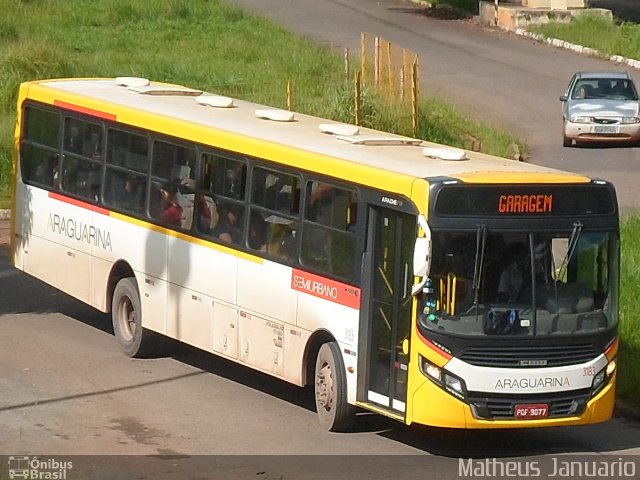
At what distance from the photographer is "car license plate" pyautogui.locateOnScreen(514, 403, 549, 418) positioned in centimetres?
1283

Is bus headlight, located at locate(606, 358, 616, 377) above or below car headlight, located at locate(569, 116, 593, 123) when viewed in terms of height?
above

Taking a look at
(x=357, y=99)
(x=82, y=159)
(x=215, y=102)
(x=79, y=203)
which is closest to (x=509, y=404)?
(x=215, y=102)

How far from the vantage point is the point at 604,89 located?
34.0 m

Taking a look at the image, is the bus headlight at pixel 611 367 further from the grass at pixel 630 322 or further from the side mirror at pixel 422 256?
the grass at pixel 630 322

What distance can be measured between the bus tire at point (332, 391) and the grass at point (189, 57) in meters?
15.2

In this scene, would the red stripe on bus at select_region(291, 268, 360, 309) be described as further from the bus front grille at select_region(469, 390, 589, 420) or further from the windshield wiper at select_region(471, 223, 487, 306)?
the bus front grille at select_region(469, 390, 589, 420)

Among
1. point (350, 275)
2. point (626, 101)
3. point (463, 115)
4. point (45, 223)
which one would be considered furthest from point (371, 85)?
point (350, 275)

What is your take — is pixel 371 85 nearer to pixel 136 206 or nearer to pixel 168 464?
pixel 136 206

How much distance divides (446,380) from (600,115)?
2087 cm

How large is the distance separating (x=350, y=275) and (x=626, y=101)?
68.8 ft

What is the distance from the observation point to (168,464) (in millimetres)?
12648

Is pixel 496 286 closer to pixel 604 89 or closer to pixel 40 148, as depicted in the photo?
pixel 40 148

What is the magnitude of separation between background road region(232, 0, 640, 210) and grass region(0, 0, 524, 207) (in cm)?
168

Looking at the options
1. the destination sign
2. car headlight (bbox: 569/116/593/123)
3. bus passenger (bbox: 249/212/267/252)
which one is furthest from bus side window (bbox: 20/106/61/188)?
car headlight (bbox: 569/116/593/123)
